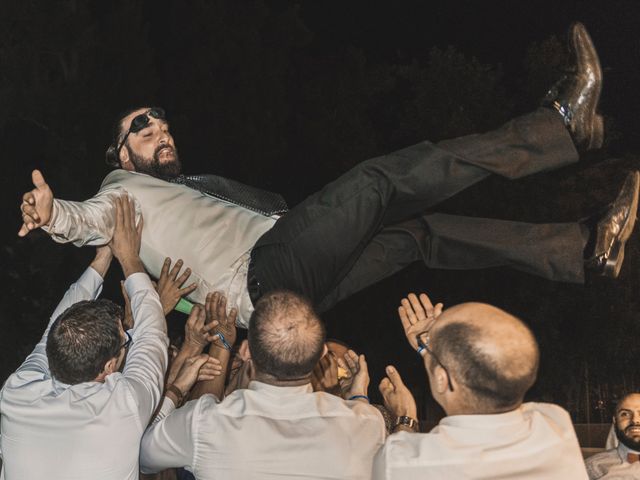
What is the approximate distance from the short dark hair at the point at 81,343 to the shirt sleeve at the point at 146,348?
0.12 metres

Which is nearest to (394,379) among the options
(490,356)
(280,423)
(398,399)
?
(398,399)

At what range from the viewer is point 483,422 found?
215cm

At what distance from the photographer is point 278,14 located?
13867 mm

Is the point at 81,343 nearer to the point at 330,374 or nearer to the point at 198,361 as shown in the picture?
the point at 198,361

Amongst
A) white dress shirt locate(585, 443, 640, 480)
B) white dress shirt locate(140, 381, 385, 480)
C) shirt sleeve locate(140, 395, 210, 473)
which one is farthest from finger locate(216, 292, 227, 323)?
white dress shirt locate(585, 443, 640, 480)

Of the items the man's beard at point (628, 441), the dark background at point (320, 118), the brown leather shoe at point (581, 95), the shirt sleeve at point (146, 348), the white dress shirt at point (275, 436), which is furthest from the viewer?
the dark background at point (320, 118)

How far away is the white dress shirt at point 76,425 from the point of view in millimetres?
2660

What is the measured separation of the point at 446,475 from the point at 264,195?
7.22 feet

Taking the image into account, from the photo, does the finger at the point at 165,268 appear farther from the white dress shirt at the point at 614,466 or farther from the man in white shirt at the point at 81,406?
the white dress shirt at the point at 614,466

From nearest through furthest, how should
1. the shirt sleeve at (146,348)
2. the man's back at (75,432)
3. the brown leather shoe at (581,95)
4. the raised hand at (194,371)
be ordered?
the man's back at (75,432) < the shirt sleeve at (146,348) < the raised hand at (194,371) < the brown leather shoe at (581,95)

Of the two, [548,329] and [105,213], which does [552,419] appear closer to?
[105,213]

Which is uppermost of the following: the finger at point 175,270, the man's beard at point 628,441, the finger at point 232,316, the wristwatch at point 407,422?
the finger at point 175,270

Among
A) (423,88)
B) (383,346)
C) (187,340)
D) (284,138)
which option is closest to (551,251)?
(187,340)

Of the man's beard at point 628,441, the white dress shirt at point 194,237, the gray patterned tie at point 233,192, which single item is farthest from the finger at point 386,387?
the man's beard at point 628,441
